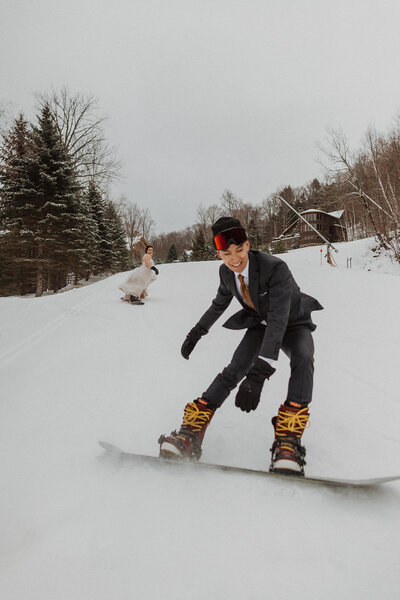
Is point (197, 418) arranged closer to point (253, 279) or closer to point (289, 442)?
point (289, 442)

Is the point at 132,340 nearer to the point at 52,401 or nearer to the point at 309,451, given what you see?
the point at 52,401

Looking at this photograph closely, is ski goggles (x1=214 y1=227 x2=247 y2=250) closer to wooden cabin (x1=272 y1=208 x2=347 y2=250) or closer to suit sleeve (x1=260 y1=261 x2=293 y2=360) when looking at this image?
suit sleeve (x1=260 y1=261 x2=293 y2=360)

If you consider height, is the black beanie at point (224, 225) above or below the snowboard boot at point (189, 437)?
above

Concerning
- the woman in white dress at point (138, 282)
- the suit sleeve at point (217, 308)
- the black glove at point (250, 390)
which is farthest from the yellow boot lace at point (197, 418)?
the woman in white dress at point (138, 282)

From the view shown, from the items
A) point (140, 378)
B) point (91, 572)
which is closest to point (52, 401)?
point (140, 378)

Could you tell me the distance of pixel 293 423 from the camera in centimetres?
173

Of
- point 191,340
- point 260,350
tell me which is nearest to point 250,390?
point 260,350

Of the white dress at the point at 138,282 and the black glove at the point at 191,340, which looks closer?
the black glove at the point at 191,340

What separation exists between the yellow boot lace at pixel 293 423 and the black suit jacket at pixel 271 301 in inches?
14.3

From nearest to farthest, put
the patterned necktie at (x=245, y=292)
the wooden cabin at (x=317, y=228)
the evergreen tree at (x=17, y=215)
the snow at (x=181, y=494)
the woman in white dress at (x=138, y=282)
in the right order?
the snow at (x=181, y=494) < the patterned necktie at (x=245, y=292) < the woman in white dress at (x=138, y=282) < the evergreen tree at (x=17, y=215) < the wooden cabin at (x=317, y=228)

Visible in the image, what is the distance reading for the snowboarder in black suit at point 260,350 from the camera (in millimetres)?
1685

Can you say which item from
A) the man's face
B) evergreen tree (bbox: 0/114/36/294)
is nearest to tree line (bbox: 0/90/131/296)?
evergreen tree (bbox: 0/114/36/294)

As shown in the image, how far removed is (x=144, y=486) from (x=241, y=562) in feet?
2.13

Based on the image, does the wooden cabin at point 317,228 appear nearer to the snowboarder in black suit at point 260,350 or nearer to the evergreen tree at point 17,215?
the evergreen tree at point 17,215
